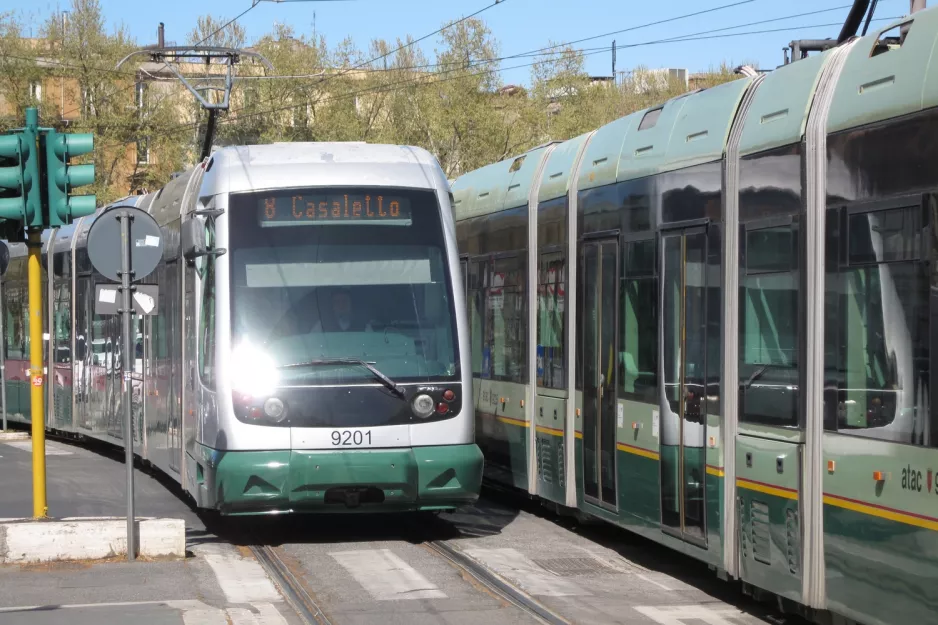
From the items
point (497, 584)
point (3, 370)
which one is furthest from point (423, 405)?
point (3, 370)

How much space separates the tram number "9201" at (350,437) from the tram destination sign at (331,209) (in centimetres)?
165

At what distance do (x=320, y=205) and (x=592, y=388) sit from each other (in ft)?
8.31

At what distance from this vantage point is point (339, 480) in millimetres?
A: 11148

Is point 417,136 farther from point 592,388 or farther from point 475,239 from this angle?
point 592,388

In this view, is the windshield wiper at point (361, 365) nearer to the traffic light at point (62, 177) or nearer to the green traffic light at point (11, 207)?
the traffic light at point (62, 177)

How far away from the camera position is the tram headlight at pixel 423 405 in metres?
11.4

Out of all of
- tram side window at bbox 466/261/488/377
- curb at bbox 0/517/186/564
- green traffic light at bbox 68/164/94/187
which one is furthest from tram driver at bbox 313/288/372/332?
tram side window at bbox 466/261/488/377

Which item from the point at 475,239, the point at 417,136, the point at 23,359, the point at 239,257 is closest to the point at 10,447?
the point at 23,359

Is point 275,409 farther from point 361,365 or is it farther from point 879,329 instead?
point 879,329

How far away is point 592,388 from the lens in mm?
11383

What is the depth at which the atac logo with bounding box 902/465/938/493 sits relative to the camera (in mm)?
6523

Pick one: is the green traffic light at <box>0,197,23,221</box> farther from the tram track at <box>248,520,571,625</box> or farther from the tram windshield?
the tram track at <box>248,520,571,625</box>

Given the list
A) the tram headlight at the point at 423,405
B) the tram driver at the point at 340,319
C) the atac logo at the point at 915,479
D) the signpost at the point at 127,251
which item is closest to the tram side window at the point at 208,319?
the signpost at the point at 127,251

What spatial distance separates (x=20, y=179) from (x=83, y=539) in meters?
2.66
